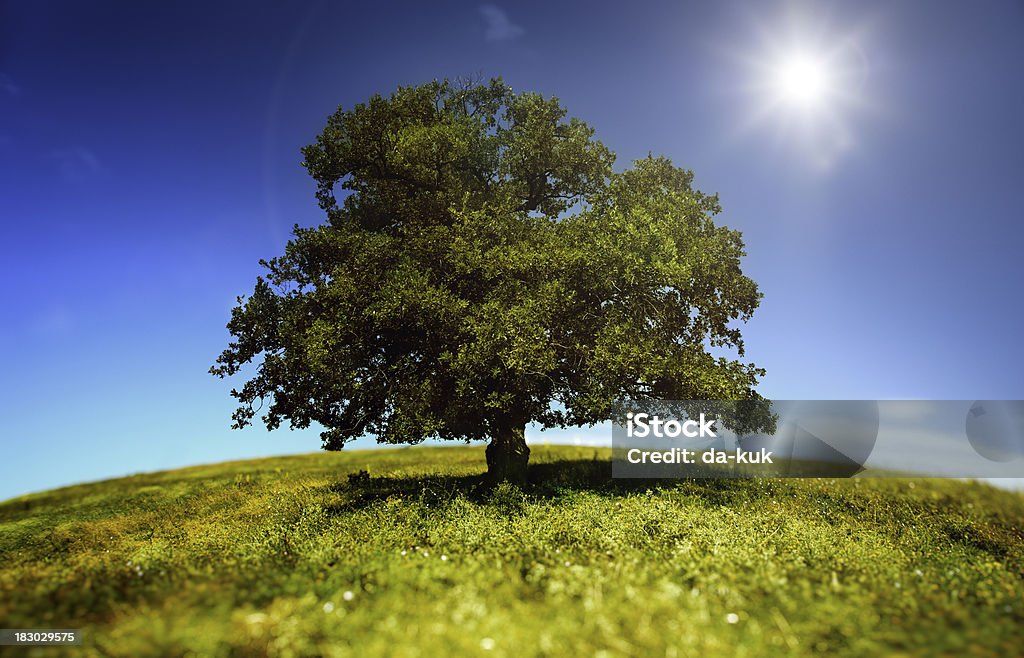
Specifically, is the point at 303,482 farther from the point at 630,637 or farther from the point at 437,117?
the point at 630,637

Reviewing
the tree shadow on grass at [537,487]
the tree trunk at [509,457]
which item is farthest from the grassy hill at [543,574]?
the tree trunk at [509,457]

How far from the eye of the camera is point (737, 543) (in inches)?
476

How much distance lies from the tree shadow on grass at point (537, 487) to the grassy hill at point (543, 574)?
7.5 inches

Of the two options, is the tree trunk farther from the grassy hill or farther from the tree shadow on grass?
the grassy hill

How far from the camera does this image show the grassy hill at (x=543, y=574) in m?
7.27

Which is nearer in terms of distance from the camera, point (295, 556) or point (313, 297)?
point (295, 556)

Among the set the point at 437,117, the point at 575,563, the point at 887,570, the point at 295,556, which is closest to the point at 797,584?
the point at 887,570

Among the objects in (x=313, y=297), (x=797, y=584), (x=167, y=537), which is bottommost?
(x=167, y=537)

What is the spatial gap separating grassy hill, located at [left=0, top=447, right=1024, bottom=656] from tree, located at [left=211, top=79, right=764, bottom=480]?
3181mm

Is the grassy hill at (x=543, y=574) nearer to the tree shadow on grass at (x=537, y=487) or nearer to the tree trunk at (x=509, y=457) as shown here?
the tree shadow on grass at (x=537, y=487)

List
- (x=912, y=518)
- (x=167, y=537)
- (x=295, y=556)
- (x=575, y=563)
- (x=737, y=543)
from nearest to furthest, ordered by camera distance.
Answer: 1. (x=575, y=563)
2. (x=295, y=556)
3. (x=737, y=543)
4. (x=167, y=537)
5. (x=912, y=518)

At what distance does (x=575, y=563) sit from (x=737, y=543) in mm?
4048

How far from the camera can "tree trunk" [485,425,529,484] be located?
1998 cm

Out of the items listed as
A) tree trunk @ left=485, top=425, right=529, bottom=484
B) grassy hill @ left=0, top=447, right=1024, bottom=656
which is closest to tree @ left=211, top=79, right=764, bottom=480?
tree trunk @ left=485, top=425, right=529, bottom=484
